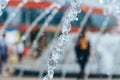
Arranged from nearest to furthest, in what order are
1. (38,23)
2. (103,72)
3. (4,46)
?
(4,46) → (103,72) → (38,23)

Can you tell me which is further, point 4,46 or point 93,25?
point 93,25

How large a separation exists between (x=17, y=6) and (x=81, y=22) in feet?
5.19

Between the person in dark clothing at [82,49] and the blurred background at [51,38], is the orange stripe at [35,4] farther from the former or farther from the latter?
the person in dark clothing at [82,49]

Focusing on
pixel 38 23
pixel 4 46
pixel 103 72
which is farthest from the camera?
pixel 38 23

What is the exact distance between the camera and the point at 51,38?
41.2 feet

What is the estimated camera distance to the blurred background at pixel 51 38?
11375mm

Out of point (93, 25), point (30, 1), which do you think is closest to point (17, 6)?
point (30, 1)

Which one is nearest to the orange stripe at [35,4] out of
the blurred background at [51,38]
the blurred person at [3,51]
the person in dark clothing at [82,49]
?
the blurred background at [51,38]

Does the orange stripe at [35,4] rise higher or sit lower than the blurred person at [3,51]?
higher

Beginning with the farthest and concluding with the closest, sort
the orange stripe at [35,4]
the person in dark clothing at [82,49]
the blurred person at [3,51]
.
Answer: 1. the orange stripe at [35,4]
2. the blurred person at [3,51]
3. the person in dark clothing at [82,49]

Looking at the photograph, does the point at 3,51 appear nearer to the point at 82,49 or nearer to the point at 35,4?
the point at 35,4

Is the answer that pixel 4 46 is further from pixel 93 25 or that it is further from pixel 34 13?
pixel 93 25

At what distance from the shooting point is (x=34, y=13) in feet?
39.9

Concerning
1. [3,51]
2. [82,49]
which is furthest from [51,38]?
[82,49]
